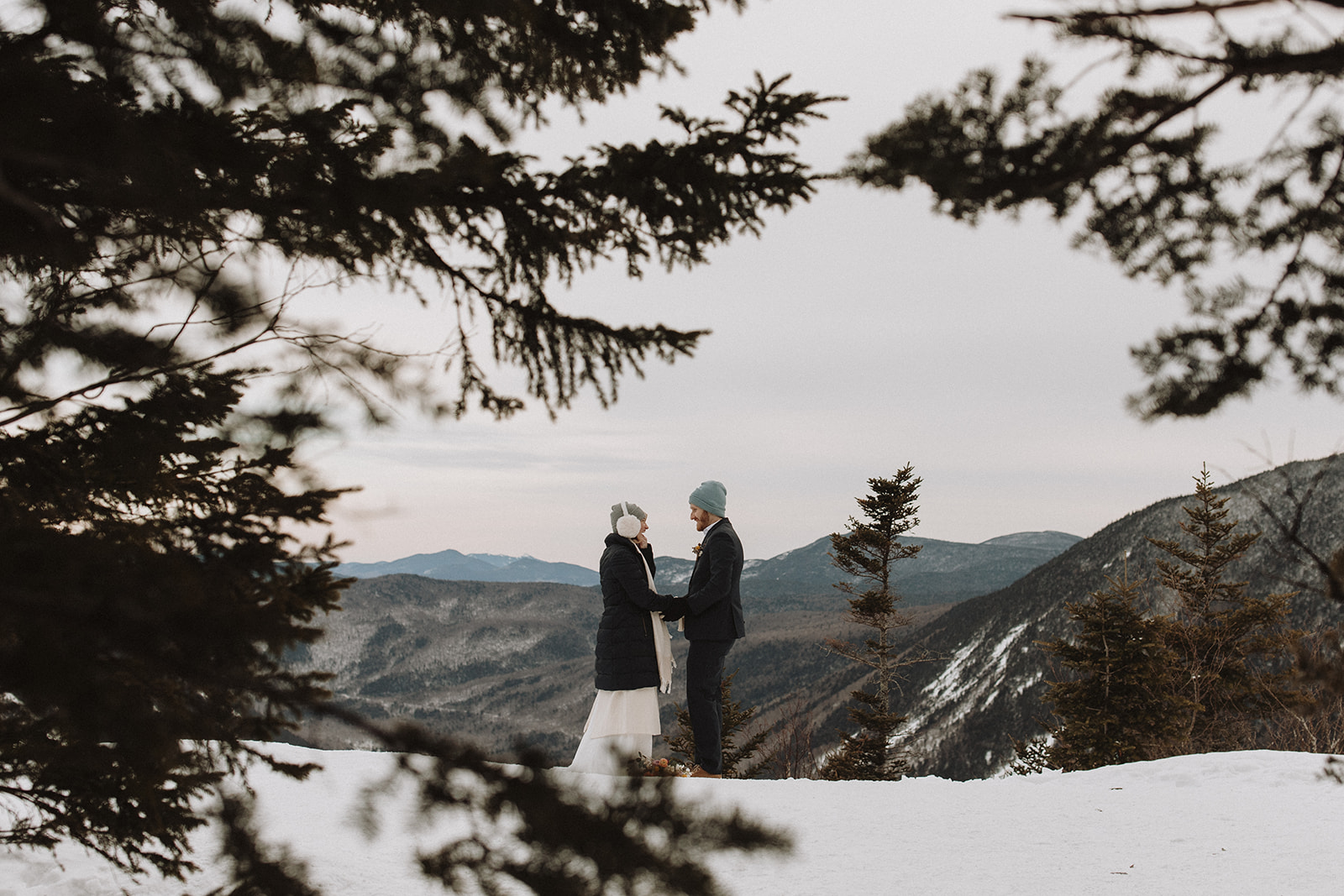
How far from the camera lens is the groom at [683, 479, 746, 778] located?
19.0 feet

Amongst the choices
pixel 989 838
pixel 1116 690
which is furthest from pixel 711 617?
pixel 1116 690

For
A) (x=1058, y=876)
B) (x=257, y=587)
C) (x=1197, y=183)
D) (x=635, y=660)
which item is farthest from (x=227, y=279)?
(x=1058, y=876)

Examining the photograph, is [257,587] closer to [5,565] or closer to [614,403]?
[5,565]

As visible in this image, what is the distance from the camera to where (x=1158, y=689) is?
13.8m

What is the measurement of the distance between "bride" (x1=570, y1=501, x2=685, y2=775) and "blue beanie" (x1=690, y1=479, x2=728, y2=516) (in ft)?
1.35

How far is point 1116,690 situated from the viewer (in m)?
13.7

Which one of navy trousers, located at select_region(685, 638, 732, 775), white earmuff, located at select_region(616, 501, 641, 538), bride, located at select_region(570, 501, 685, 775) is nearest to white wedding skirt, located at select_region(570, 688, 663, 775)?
bride, located at select_region(570, 501, 685, 775)

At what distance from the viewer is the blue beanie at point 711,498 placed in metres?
6.09

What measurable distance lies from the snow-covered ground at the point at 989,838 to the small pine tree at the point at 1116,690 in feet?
23.2

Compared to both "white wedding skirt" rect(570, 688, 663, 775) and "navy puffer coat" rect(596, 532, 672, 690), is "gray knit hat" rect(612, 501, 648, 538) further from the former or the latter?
"white wedding skirt" rect(570, 688, 663, 775)

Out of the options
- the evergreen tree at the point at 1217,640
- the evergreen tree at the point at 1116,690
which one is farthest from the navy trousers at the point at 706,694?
the evergreen tree at the point at 1217,640

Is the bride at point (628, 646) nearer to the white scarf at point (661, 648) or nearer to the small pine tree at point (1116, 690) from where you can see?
the white scarf at point (661, 648)

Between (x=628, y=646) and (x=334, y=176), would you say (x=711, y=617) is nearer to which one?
(x=628, y=646)

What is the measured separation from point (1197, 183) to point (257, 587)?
11.1 ft
